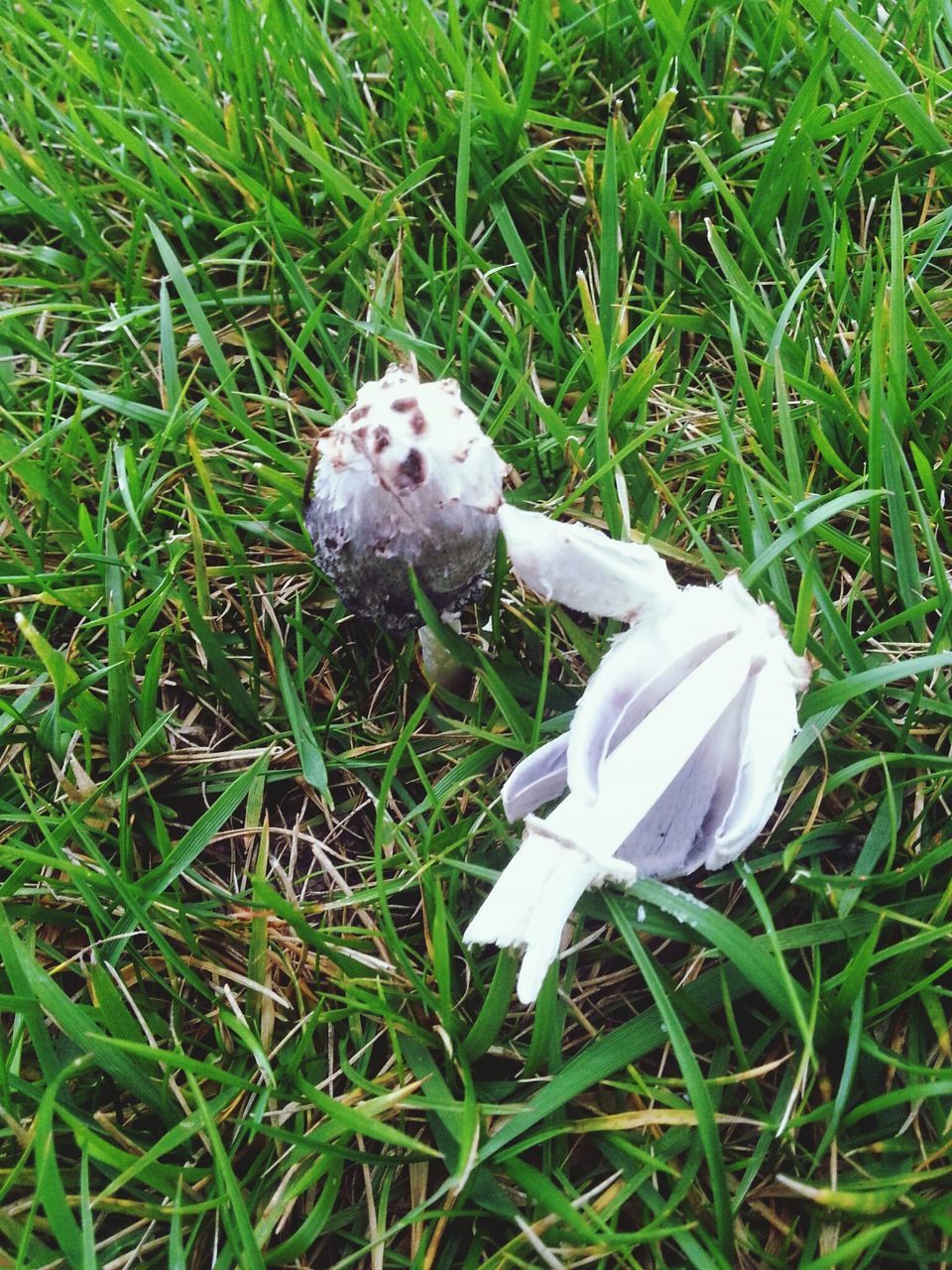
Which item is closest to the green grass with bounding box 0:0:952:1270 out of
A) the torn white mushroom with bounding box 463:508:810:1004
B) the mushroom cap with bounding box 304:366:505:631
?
the torn white mushroom with bounding box 463:508:810:1004

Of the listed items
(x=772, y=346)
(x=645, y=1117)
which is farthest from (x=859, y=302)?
(x=645, y=1117)

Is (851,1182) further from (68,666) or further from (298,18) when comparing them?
(298,18)

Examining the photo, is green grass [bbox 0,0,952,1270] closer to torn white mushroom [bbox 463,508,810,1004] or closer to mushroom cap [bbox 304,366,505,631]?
torn white mushroom [bbox 463,508,810,1004]

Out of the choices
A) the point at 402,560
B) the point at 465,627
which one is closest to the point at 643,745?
the point at 402,560

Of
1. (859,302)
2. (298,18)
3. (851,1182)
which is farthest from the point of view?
(298,18)

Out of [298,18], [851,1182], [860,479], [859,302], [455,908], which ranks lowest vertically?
[851,1182]

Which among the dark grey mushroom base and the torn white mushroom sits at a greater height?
the dark grey mushroom base

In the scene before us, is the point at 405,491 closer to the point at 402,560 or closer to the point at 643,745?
the point at 402,560
